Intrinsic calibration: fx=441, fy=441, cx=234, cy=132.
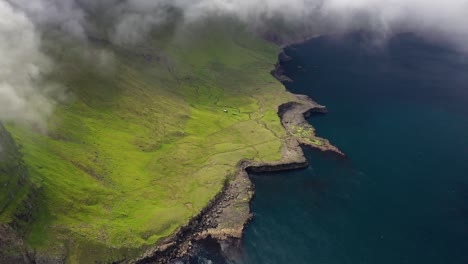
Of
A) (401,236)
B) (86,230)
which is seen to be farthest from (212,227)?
(401,236)

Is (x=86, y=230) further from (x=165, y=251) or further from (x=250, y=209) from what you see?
(x=250, y=209)

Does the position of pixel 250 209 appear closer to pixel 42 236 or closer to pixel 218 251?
pixel 218 251

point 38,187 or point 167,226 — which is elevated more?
point 38,187

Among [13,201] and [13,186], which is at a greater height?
[13,186]

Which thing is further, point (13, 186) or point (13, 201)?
point (13, 186)

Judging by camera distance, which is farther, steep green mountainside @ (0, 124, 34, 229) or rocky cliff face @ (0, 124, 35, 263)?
steep green mountainside @ (0, 124, 34, 229)

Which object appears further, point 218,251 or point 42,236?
point 218,251

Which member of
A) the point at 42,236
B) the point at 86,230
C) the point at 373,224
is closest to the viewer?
the point at 42,236

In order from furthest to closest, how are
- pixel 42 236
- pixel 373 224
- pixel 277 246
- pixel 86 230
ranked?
pixel 373 224, pixel 277 246, pixel 86 230, pixel 42 236

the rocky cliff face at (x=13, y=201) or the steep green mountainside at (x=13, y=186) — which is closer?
the rocky cliff face at (x=13, y=201)
